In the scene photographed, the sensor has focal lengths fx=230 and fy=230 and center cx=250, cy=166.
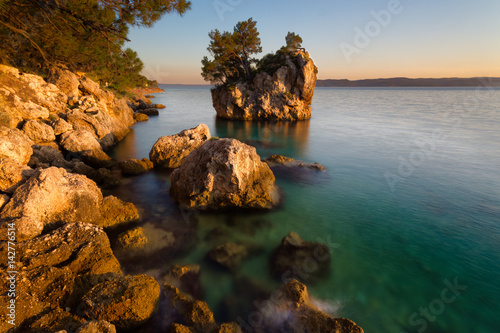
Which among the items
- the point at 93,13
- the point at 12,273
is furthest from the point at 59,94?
the point at 12,273

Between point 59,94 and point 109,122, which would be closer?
point 59,94

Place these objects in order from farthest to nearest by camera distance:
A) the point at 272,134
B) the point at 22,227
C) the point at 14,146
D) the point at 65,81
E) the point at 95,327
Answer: the point at 272,134 < the point at 65,81 < the point at 14,146 < the point at 22,227 < the point at 95,327

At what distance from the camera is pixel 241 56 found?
4572 cm

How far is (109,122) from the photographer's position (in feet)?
81.3

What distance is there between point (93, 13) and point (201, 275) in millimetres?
16278

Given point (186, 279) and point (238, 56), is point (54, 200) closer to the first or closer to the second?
point (186, 279)

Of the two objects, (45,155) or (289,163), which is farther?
(289,163)

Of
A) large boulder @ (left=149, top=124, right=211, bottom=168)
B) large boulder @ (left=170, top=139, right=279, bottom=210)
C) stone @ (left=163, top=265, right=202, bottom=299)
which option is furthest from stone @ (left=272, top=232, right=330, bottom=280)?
large boulder @ (left=149, top=124, right=211, bottom=168)

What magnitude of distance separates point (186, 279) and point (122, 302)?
8.10ft

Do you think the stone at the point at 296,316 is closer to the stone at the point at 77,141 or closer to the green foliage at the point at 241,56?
the stone at the point at 77,141

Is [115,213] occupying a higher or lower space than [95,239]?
lower

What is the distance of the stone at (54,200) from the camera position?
27.5 feet

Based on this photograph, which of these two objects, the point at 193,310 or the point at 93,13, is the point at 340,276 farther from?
the point at 93,13

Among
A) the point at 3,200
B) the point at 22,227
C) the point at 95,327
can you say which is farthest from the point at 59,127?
the point at 95,327
